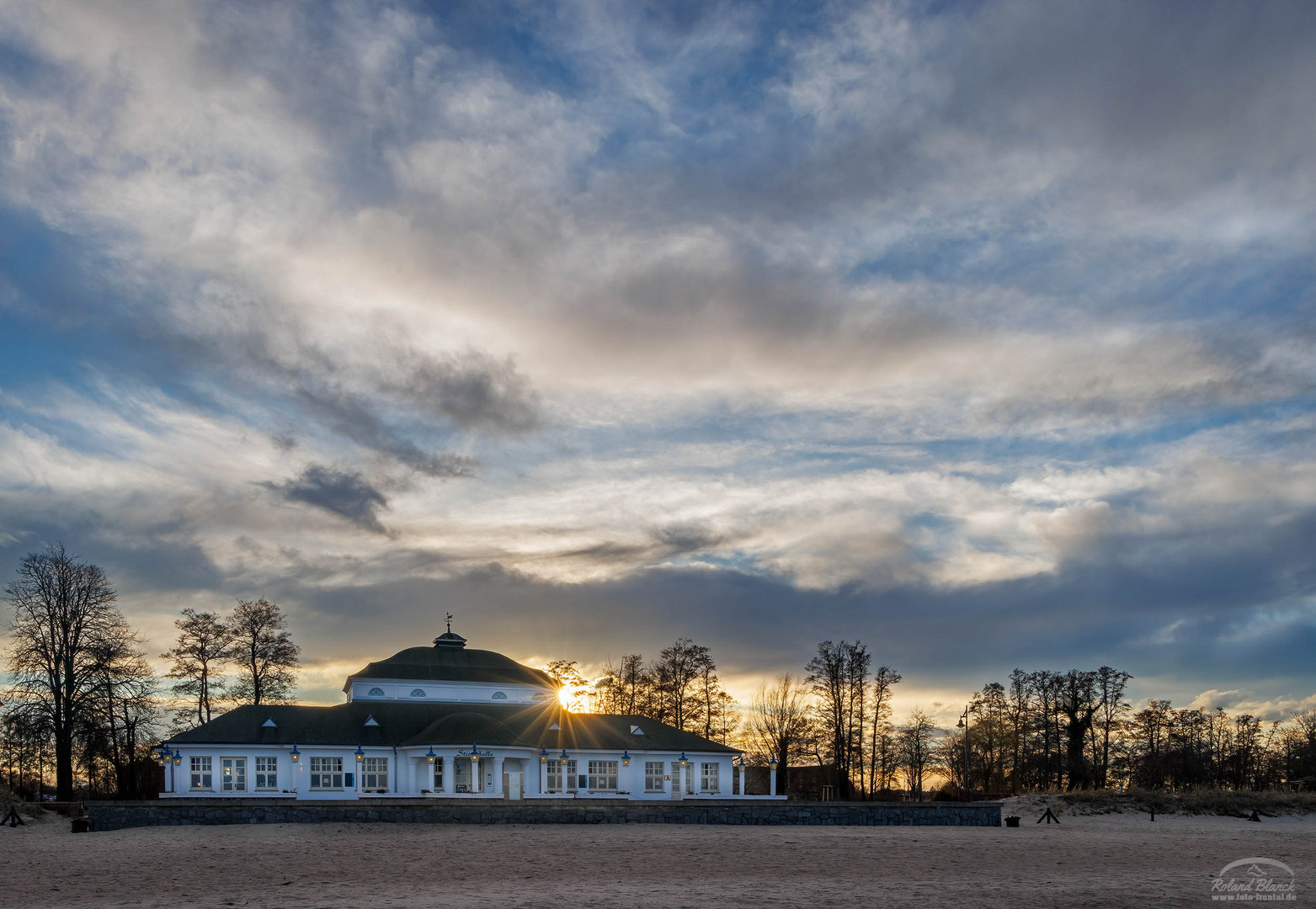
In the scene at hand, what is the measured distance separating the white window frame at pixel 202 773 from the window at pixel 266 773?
1.90m

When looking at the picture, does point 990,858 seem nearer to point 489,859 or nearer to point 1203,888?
point 1203,888

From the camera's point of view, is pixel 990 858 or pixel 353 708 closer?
pixel 990 858

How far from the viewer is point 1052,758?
6200cm

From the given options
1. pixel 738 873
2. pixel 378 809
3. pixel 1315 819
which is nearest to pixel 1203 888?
pixel 738 873

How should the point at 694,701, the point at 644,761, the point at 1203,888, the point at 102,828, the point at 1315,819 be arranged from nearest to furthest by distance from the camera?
the point at 1203,888
the point at 102,828
the point at 1315,819
the point at 644,761
the point at 694,701

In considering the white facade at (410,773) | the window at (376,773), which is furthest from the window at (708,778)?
the window at (376,773)

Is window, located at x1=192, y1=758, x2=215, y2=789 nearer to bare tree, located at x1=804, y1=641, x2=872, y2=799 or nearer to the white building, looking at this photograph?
the white building

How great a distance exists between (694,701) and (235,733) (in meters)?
30.1

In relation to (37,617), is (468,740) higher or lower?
lower

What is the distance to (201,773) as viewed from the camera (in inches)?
1784

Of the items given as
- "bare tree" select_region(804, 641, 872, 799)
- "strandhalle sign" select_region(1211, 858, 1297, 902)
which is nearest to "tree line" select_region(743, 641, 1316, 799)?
"bare tree" select_region(804, 641, 872, 799)

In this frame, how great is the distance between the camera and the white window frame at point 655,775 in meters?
50.9

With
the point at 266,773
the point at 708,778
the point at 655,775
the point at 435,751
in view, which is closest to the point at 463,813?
the point at 435,751

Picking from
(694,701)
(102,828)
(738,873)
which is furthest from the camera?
(694,701)
